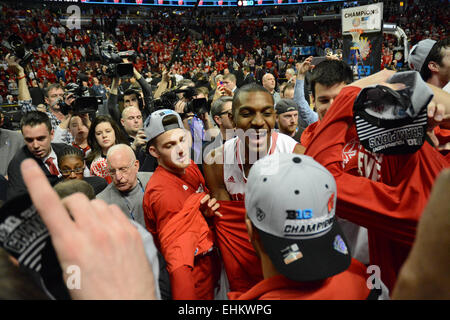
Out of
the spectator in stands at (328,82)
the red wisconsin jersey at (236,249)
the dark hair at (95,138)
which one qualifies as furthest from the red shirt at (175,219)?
the dark hair at (95,138)

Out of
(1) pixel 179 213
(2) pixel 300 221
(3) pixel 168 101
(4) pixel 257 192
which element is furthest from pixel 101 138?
(2) pixel 300 221

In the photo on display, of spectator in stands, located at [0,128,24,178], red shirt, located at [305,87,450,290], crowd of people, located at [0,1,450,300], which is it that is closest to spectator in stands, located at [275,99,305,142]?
crowd of people, located at [0,1,450,300]

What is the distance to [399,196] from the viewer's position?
3.82 ft

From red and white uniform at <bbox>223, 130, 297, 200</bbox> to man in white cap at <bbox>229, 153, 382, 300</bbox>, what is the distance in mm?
1005

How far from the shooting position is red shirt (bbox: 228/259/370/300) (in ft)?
3.40

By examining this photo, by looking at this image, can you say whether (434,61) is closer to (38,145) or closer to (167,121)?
(167,121)

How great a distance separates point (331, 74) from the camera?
2369mm

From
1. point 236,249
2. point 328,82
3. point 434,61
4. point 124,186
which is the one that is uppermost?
point 434,61

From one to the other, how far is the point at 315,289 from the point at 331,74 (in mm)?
1741

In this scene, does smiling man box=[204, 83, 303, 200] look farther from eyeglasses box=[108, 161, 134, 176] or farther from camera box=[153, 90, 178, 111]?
camera box=[153, 90, 178, 111]

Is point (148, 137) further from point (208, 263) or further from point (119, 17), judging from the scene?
point (119, 17)

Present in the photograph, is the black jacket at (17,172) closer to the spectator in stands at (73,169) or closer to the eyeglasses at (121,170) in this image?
the spectator in stands at (73,169)

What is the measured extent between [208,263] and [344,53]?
15.8 feet

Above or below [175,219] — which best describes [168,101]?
above
